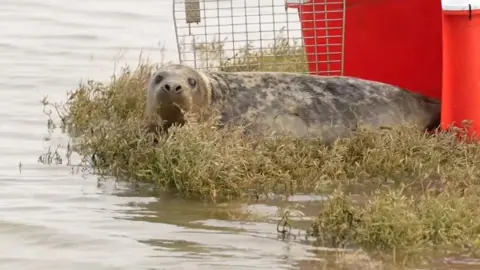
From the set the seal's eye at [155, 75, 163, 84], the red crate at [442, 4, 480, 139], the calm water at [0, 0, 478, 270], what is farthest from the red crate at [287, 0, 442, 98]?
the calm water at [0, 0, 478, 270]

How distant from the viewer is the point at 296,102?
8.73 m

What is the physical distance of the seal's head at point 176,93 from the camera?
826 centimetres

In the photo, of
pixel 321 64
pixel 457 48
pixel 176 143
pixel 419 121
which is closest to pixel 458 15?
pixel 457 48

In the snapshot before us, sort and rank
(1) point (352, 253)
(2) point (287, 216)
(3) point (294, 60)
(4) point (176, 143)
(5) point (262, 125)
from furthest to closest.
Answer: (3) point (294, 60) → (5) point (262, 125) → (4) point (176, 143) → (2) point (287, 216) → (1) point (352, 253)

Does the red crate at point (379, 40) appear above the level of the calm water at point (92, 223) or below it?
above

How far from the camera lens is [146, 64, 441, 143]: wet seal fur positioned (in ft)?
27.8

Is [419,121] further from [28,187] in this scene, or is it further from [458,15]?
[28,187]

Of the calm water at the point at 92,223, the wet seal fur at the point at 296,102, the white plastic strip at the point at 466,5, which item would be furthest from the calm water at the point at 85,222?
the white plastic strip at the point at 466,5

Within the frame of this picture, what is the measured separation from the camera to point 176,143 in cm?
744

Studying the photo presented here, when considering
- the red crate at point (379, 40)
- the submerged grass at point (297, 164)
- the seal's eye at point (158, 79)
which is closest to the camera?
the submerged grass at point (297, 164)

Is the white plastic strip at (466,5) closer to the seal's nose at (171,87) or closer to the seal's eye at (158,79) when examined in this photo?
the seal's nose at (171,87)

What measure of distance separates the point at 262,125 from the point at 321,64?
115 cm

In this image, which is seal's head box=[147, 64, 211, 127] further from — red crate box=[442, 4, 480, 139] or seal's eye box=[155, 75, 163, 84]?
red crate box=[442, 4, 480, 139]

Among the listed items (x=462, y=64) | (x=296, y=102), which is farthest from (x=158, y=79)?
(x=462, y=64)
